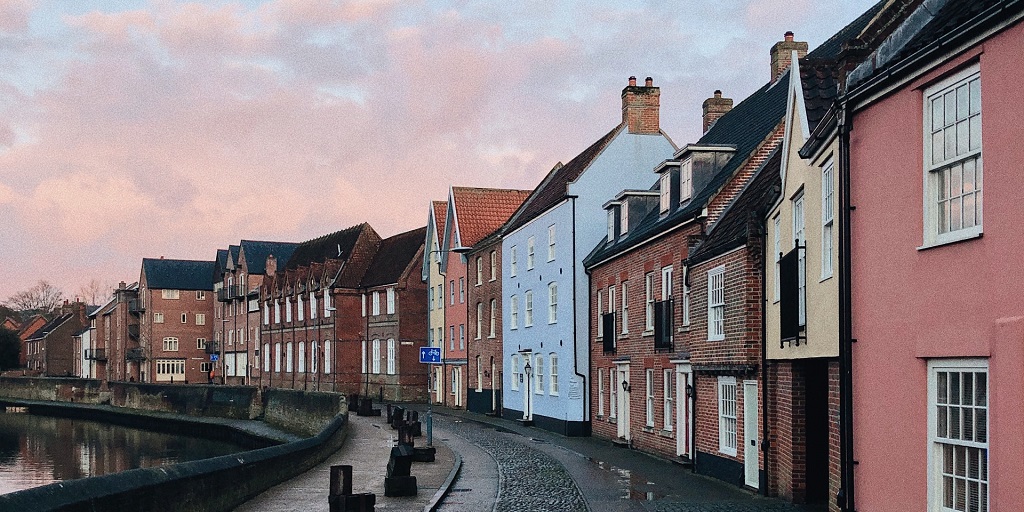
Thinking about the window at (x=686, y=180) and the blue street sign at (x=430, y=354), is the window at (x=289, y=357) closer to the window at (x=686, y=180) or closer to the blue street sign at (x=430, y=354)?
the blue street sign at (x=430, y=354)

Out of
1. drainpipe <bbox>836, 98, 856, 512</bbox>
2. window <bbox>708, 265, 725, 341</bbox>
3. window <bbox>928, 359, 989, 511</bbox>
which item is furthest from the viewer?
window <bbox>708, 265, 725, 341</bbox>

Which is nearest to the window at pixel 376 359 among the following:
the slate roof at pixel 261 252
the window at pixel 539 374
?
the window at pixel 539 374

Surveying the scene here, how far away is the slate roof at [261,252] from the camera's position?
8838 cm

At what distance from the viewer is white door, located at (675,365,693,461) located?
78.2 ft

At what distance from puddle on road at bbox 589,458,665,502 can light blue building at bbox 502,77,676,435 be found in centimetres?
1108

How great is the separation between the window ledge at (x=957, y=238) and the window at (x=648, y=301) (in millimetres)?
17611

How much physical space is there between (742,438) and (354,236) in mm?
54530

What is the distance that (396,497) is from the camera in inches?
770

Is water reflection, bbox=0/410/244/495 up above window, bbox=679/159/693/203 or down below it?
below

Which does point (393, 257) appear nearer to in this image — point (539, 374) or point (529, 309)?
point (529, 309)

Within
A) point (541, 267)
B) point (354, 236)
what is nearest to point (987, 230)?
point (541, 267)

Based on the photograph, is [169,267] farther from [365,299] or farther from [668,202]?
[668,202]

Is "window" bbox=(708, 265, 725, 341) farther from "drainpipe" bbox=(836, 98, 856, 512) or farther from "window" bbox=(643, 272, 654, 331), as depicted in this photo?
"drainpipe" bbox=(836, 98, 856, 512)

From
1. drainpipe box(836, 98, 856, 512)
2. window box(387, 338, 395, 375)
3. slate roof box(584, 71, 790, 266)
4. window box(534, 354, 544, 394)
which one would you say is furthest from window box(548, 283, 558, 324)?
drainpipe box(836, 98, 856, 512)
